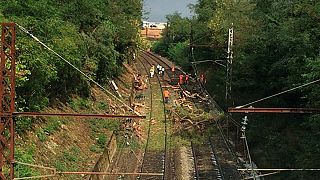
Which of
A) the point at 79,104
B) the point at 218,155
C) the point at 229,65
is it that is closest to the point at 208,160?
the point at 218,155

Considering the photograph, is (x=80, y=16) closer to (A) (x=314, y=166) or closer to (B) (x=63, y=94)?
(B) (x=63, y=94)

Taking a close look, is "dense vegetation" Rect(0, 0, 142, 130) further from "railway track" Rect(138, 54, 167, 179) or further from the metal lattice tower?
the metal lattice tower

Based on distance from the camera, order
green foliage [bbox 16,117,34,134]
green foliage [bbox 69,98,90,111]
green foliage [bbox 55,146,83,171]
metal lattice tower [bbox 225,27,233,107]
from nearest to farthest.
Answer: green foliage [bbox 16,117,34,134] < green foliage [bbox 55,146,83,171] < metal lattice tower [bbox 225,27,233,107] < green foliage [bbox 69,98,90,111]

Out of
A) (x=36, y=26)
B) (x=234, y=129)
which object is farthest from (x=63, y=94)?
(x=234, y=129)

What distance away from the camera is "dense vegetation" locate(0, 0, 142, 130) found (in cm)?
2066

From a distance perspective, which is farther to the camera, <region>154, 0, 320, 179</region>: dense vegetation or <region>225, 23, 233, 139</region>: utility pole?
<region>225, 23, 233, 139</region>: utility pole

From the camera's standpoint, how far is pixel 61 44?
2400 cm

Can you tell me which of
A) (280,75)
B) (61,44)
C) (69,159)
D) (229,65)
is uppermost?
(61,44)

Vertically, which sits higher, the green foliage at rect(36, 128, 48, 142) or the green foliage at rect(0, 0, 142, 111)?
the green foliage at rect(0, 0, 142, 111)

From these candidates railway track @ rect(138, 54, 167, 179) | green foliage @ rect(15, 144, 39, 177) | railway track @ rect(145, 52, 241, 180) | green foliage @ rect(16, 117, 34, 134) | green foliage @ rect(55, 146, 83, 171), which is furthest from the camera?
railway track @ rect(138, 54, 167, 179)

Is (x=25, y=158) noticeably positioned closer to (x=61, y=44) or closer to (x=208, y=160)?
(x=61, y=44)

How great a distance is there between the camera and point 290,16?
2578 cm

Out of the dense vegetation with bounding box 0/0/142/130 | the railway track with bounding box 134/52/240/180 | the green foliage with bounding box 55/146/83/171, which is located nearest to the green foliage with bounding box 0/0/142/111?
the dense vegetation with bounding box 0/0/142/130

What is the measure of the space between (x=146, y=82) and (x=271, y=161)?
31950 millimetres
